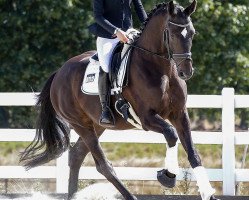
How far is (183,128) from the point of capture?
9.57m

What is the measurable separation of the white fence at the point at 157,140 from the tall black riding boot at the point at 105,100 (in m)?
2.15

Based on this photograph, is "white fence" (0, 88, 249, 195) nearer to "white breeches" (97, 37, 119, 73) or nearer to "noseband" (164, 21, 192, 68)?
"white breeches" (97, 37, 119, 73)

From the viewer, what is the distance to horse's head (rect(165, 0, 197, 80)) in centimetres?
897

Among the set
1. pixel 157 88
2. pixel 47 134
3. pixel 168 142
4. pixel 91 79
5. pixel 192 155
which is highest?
pixel 157 88

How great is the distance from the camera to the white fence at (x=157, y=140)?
39.2 ft

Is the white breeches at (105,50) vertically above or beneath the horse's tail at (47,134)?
above

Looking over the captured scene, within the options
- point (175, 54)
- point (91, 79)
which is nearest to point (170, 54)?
point (175, 54)

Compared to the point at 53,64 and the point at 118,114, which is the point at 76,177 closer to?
the point at 118,114

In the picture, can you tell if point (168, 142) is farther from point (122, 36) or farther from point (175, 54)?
point (122, 36)

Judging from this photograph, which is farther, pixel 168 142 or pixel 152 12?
pixel 152 12

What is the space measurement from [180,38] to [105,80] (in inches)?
55.4

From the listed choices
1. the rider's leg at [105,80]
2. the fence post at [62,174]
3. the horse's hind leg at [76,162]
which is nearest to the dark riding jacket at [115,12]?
the rider's leg at [105,80]

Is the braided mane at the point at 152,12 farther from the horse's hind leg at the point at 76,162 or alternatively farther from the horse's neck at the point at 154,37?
the horse's hind leg at the point at 76,162

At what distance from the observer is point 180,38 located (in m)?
9.08
